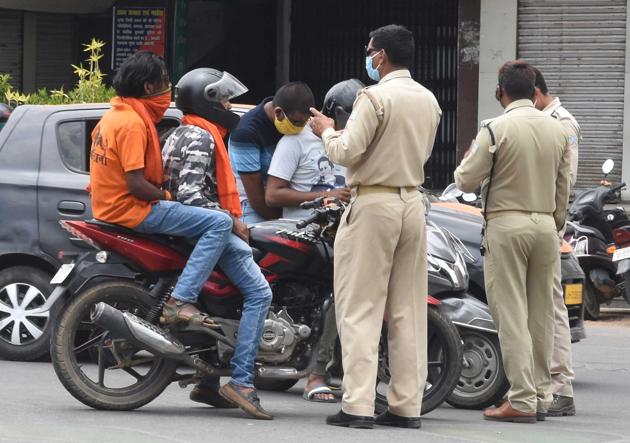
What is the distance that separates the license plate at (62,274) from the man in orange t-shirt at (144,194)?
1526 mm

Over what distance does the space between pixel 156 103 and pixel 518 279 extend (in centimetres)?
211

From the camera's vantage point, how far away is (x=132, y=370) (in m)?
7.43

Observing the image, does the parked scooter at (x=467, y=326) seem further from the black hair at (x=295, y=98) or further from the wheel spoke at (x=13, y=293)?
the wheel spoke at (x=13, y=293)

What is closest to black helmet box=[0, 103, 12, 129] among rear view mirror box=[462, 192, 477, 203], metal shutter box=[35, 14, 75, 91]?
rear view mirror box=[462, 192, 477, 203]

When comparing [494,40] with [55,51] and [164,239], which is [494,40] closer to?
[55,51]

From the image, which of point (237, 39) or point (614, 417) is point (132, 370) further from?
point (237, 39)

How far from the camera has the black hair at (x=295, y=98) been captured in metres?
8.01

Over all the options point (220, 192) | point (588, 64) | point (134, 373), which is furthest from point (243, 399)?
point (588, 64)

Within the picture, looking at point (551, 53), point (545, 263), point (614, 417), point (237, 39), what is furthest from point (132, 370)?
point (237, 39)

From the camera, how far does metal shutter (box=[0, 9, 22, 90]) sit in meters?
18.0

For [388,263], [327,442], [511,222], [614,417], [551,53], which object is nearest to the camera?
[327,442]

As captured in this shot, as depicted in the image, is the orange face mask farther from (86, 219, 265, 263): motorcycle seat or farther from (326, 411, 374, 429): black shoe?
(326, 411, 374, 429): black shoe

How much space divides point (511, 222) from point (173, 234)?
1769 mm

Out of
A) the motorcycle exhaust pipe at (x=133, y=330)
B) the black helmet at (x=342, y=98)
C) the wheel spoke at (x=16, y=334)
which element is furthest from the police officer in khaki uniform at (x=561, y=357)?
the wheel spoke at (x=16, y=334)
